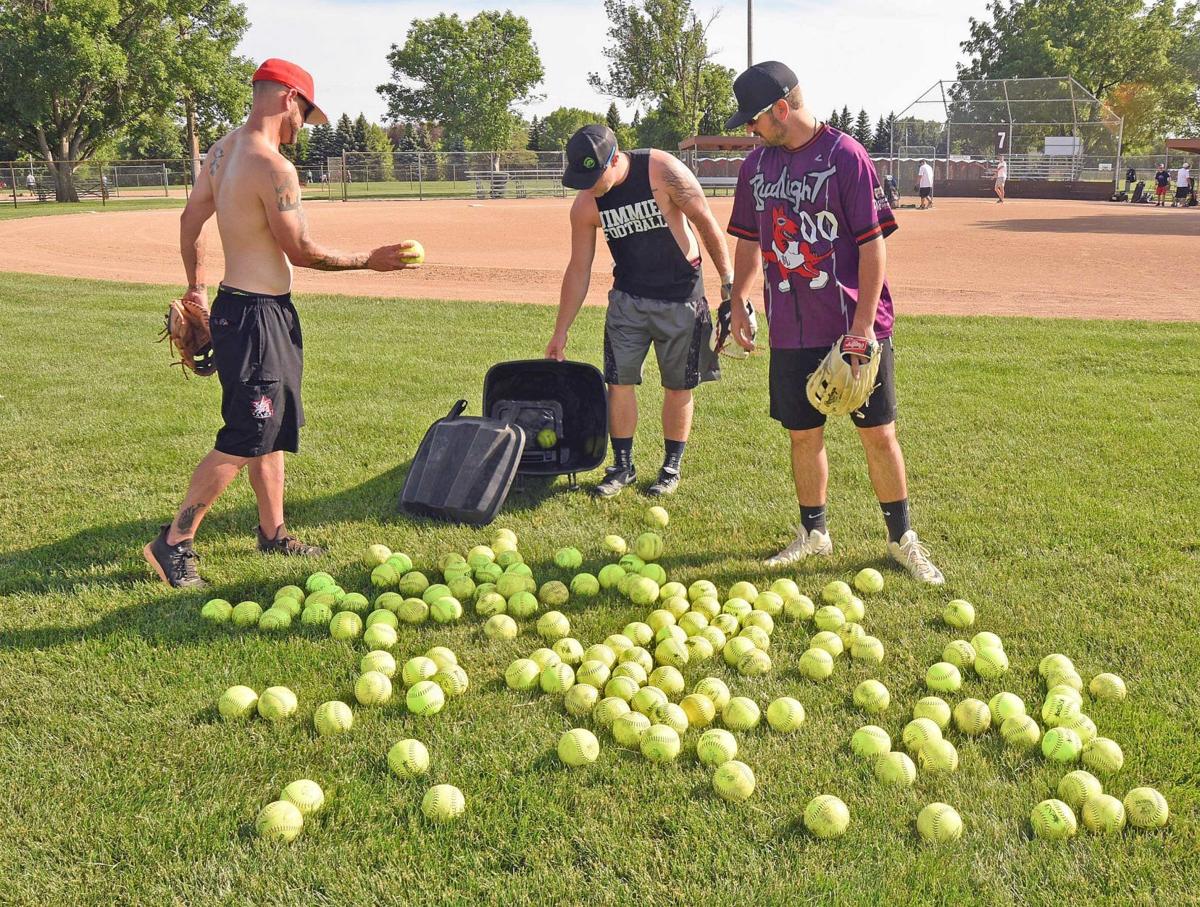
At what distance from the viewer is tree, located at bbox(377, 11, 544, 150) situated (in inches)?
3337

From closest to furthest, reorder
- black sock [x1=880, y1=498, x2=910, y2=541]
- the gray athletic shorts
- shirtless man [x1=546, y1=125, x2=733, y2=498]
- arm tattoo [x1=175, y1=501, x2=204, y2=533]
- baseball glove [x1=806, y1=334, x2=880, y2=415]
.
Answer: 1. baseball glove [x1=806, y1=334, x2=880, y2=415]
2. arm tattoo [x1=175, y1=501, x2=204, y2=533]
3. black sock [x1=880, y1=498, x2=910, y2=541]
4. shirtless man [x1=546, y1=125, x2=733, y2=498]
5. the gray athletic shorts

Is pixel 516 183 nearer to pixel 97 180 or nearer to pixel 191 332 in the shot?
pixel 97 180

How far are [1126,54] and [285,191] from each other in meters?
76.7

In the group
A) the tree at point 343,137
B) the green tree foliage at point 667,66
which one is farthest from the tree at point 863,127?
the tree at point 343,137

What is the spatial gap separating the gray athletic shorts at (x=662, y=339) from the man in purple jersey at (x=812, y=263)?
3.15 ft

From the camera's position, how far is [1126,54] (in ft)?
217

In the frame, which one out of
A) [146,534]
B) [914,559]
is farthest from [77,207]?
[914,559]

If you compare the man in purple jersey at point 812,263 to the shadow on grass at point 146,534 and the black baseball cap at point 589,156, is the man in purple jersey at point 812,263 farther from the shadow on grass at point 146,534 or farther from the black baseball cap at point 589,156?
the shadow on grass at point 146,534

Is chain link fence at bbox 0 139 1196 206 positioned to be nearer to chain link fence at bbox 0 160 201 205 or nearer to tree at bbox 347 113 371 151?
chain link fence at bbox 0 160 201 205

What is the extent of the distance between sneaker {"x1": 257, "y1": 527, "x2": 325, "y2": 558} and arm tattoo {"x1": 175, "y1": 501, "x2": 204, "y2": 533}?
501 mm

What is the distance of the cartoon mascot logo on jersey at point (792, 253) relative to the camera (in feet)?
14.8

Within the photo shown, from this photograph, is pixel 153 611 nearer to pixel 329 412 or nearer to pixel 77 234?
pixel 329 412

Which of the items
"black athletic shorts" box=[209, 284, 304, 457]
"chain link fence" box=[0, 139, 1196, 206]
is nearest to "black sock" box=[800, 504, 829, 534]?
"black athletic shorts" box=[209, 284, 304, 457]

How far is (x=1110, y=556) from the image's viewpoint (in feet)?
16.4
